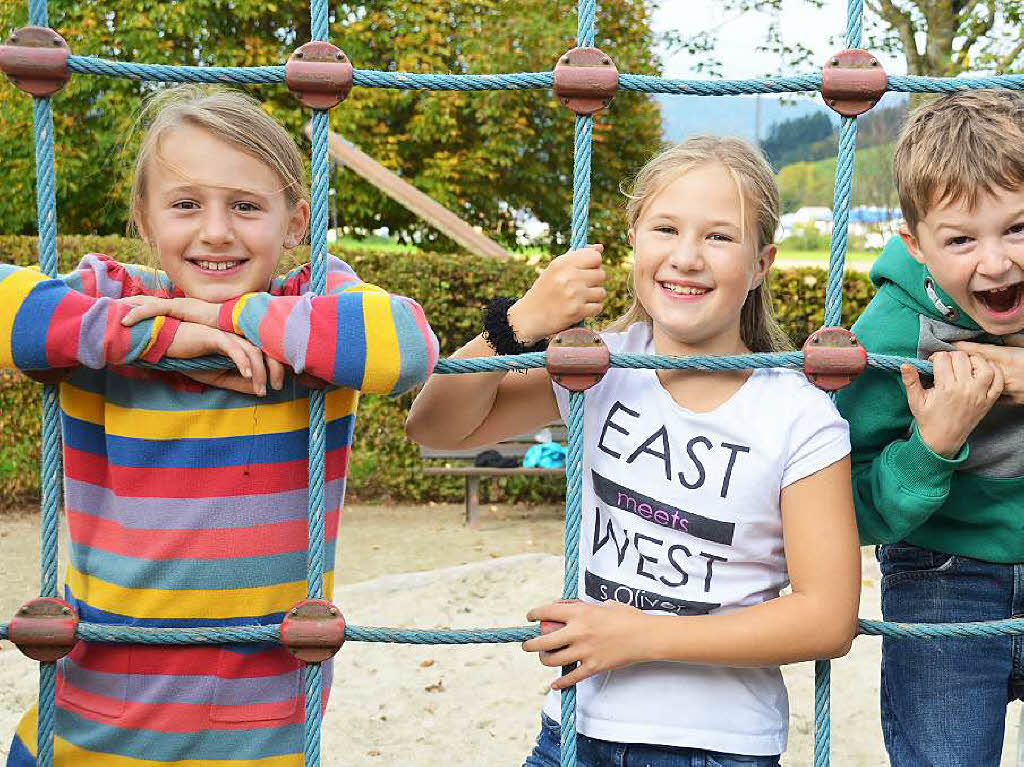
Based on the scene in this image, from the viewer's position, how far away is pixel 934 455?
146 centimetres

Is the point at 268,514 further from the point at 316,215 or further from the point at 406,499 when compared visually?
the point at 406,499

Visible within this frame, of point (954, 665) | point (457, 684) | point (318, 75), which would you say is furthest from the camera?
point (457, 684)

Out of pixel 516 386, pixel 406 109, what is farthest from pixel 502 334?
pixel 406 109

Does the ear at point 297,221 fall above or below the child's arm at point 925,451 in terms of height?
above

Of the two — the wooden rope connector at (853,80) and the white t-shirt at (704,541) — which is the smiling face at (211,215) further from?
the wooden rope connector at (853,80)

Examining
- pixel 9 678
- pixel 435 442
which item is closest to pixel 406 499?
pixel 9 678

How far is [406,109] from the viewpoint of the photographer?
934 cm

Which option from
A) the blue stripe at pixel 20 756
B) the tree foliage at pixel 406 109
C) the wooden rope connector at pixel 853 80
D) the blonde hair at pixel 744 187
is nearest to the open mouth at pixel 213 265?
the blonde hair at pixel 744 187

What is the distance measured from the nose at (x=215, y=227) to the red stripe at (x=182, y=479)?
0.28 metres

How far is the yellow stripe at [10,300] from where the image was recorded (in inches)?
52.6

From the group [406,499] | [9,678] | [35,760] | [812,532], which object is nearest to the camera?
[812,532]

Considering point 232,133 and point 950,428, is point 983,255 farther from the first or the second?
point 232,133

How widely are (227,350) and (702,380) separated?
24.0 inches

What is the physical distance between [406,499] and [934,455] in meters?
5.76
